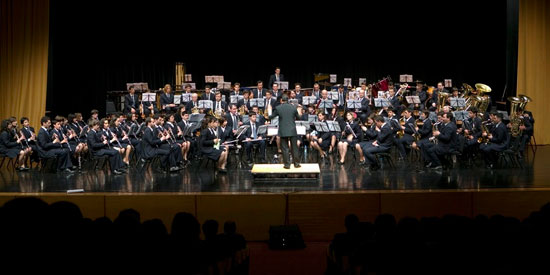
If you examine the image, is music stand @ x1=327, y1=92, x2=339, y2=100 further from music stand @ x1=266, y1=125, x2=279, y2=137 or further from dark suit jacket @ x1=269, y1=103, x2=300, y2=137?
dark suit jacket @ x1=269, y1=103, x2=300, y2=137

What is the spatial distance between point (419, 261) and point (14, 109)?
1658cm

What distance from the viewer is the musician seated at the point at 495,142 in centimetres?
1251

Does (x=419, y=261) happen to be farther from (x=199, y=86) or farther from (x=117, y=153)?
(x=199, y=86)

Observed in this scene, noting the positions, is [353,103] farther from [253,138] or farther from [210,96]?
[210,96]

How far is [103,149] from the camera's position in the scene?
42.1ft

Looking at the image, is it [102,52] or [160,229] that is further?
[102,52]

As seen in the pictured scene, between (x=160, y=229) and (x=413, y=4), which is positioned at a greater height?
(x=413, y=4)

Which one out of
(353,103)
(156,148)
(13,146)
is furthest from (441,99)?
(13,146)

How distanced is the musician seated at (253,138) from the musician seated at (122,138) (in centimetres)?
286

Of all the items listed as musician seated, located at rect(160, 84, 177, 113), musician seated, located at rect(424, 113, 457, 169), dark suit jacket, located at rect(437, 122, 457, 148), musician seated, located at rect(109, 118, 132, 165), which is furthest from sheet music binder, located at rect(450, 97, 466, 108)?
musician seated, located at rect(109, 118, 132, 165)

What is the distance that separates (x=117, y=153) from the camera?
12.7 meters

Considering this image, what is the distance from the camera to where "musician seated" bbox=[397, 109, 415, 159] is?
13.3 m

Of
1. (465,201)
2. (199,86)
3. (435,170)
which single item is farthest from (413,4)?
(465,201)

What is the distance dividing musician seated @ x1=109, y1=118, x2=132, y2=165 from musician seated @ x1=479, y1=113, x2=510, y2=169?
8.34m
